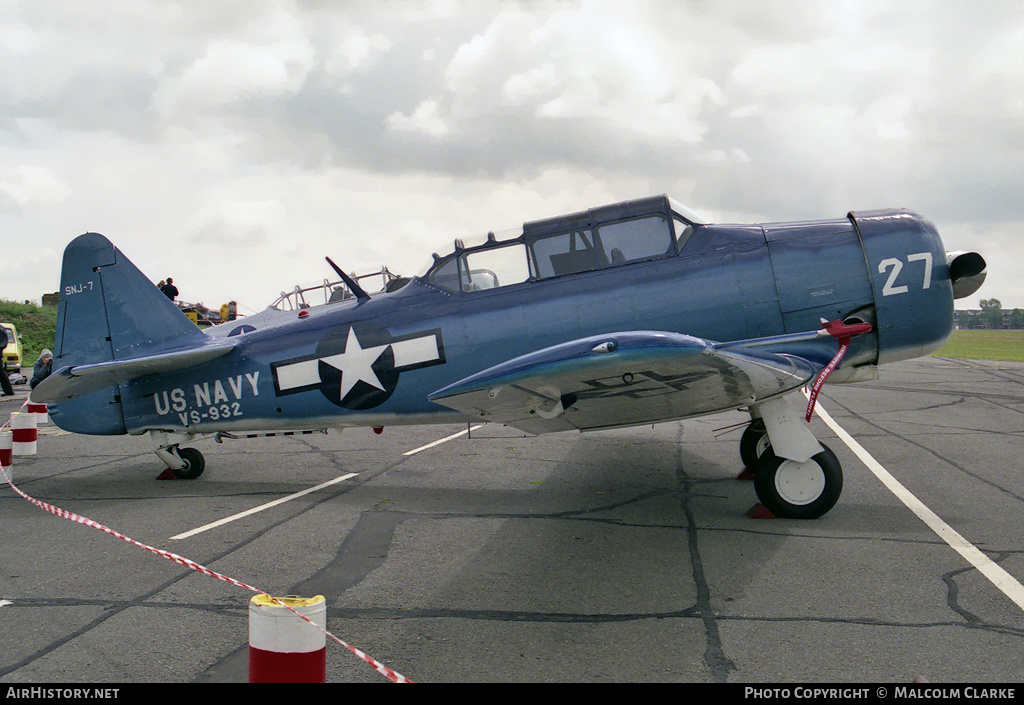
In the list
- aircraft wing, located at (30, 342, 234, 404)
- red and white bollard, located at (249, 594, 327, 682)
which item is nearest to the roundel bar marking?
aircraft wing, located at (30, 342, 234, 404)

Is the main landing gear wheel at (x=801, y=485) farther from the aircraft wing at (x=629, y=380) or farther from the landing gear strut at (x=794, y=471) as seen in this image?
the aircraft wing at (x=629, y=380)

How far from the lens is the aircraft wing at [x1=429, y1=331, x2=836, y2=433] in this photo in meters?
4.20

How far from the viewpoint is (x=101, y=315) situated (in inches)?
314

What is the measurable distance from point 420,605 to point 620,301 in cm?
303

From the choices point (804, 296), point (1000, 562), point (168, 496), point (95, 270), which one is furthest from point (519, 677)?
point (95, 270)

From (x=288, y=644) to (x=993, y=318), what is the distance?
6645 inches

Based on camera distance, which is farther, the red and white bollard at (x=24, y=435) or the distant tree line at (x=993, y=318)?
the distant tree line at (x=993, y=318)

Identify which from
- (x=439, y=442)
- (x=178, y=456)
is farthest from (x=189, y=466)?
(x=439, y=442)

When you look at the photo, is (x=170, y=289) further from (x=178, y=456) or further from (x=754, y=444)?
(x=754, y=444)

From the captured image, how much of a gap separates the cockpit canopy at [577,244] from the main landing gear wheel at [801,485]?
1.93 metres

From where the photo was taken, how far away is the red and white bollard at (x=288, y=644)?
2.25 m

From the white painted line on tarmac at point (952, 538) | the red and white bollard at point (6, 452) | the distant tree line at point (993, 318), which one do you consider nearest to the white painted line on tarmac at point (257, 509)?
the red and white bollard at point (6, 452)

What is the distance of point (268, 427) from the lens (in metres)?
7.30

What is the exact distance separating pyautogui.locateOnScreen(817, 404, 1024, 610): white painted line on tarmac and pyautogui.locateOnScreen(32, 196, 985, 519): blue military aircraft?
755mm
